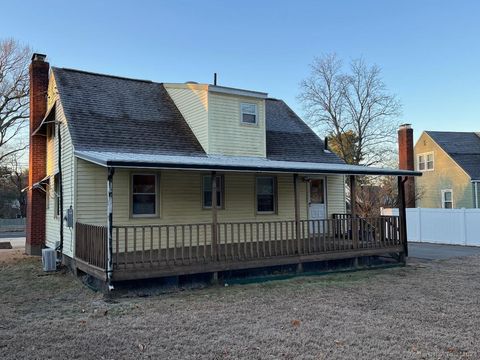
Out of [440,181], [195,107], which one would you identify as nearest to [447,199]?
[440,181]

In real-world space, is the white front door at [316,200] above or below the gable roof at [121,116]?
below

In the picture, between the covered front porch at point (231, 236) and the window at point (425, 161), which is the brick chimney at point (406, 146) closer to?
the window at point (425, 161)

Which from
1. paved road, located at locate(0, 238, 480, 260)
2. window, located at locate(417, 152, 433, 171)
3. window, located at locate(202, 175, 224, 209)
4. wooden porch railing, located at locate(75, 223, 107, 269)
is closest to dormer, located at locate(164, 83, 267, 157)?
window, located at locate(202, 175, 224, 209)

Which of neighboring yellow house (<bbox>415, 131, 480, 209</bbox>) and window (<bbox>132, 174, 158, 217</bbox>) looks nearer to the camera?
window (<bbox>132, 174, 158, 217</bbox>)

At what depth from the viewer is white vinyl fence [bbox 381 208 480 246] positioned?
17.0m

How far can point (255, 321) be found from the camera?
6.35 m

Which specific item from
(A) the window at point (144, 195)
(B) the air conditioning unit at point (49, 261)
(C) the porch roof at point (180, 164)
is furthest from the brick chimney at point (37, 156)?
(C) the porch roof at point (180, 164)

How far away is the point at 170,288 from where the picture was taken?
29.4 ft

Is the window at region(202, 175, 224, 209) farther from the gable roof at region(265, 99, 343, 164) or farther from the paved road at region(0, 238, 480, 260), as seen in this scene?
the paved road at region(0, 238, 480, 260)

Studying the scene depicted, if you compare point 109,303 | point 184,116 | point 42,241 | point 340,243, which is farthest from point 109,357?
point 42,241

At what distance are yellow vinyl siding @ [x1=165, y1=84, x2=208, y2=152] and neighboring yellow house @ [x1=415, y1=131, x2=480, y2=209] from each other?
62.7 ft

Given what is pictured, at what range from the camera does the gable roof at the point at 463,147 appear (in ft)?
83.5

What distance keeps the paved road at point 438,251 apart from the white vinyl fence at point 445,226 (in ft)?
1.84

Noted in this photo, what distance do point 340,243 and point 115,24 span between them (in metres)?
10.9
